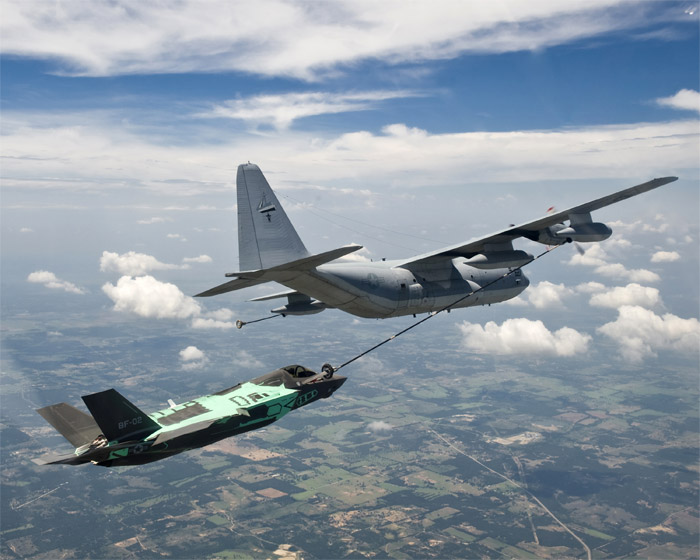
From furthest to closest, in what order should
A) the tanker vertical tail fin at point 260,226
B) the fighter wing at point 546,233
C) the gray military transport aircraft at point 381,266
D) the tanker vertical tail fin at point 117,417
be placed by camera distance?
1. the fighter wing at point 546,233
2. the gray military transport aircraft at point 381,266
3. the tanker vertical tail fin at point 260,226
4. the tanker vertical tail fin at point 117,417

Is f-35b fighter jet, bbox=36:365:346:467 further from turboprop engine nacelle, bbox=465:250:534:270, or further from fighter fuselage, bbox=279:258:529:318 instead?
turboprop engine nacelle, bbox=465:250:534:270

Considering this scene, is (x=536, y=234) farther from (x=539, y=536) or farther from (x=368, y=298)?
(x=539, y=536)

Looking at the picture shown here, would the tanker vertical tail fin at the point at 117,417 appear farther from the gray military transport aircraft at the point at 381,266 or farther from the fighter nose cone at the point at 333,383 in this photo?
the fighter nose cone at the point at 333,383

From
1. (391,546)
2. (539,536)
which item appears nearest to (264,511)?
(391,546)

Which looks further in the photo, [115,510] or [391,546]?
[115,510]

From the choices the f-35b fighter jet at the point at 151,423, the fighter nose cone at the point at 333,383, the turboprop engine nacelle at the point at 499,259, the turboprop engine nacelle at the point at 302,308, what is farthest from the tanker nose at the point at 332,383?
the turboprop engine nacelle at the point at 499,259

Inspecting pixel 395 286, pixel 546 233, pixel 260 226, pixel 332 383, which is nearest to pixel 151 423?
pixel 332 383

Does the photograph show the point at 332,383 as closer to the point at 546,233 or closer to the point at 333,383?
the point at 333,383
